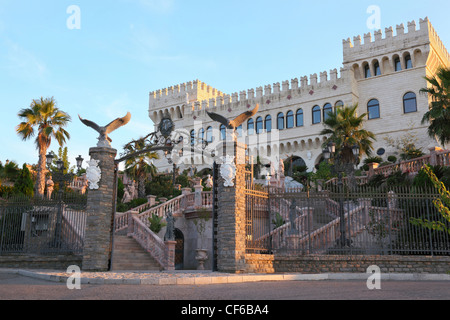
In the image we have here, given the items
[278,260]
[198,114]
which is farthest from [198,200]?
[198,114]

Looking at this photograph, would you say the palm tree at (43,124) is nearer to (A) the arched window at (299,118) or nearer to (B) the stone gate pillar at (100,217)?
(B) the stone gate pillar at (100,217)

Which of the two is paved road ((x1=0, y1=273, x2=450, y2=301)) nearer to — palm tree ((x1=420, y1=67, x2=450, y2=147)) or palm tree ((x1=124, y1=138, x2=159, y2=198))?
palm tree ((x1=420, y1=67, x2=450, y2=147))

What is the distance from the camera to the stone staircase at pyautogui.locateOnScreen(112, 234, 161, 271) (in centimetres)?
1708

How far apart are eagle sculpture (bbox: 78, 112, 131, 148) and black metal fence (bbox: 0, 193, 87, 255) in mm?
2067

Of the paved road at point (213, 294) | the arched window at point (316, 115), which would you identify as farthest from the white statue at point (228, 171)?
the arched window at point (316, 115)

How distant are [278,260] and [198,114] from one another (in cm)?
4129

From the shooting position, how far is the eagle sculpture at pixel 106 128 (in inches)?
582

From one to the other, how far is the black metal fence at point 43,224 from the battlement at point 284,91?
32.9 meters

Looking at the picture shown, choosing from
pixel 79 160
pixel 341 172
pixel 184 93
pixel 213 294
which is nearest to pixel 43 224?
pixel 79 160

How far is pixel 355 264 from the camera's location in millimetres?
13500

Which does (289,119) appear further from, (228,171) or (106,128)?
(228,171)

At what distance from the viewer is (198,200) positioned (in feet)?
73.4

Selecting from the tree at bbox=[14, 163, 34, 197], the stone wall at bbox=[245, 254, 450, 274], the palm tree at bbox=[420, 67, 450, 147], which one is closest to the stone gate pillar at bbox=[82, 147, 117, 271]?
the stone wall at bbox=[245, 254, 450, 274]

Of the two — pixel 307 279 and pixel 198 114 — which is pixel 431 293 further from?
pixel 198 114
